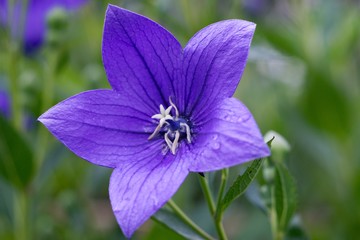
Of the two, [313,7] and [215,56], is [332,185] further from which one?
[215,56]

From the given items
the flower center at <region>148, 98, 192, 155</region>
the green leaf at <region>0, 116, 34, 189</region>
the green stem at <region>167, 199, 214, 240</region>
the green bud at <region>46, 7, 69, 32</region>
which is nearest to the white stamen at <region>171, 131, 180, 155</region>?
the flower center at <region>148, 98, 192, 155</region>

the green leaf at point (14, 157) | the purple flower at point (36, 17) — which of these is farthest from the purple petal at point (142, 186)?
the purple flower at point (36, 17)

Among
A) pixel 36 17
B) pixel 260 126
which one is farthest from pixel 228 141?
pixel 36 17

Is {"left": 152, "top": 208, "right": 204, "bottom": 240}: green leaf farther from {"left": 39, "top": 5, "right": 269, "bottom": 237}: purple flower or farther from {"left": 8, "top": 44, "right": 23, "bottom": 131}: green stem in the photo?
{"left": 8, "top": 44, "right": 23, "bottom": 131}: green stem

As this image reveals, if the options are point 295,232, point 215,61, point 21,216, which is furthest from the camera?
point 21,216

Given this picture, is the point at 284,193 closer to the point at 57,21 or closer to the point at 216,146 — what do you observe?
the point at 216,146

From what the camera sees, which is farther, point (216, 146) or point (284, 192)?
point (284, 192)

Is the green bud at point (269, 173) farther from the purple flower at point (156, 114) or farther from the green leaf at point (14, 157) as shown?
the green leaf at point (14, 157)

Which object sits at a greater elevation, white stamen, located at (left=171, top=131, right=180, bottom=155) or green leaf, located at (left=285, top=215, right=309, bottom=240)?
white stamen, located at (left=171, top=131, right=180, bottom=155)
